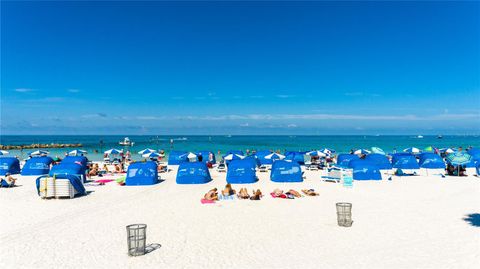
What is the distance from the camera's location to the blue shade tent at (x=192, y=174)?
2000 cm

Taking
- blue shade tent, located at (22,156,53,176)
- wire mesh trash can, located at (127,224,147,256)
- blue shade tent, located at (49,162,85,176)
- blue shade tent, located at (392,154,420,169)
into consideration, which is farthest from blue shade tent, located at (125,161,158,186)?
blue shade tent, located at (392,154,420,169)

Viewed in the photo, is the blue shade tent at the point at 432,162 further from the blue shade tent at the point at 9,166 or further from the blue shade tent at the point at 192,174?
the blue shade tent at the point at 9,166

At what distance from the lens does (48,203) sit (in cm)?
1431

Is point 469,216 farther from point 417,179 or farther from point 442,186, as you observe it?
point 417,179

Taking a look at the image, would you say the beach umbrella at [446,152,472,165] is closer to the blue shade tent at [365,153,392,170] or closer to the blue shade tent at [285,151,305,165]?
the blue shade tent at [365,153,392,170]

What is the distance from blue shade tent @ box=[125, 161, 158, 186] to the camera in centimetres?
1959

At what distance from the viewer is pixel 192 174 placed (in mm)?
20078

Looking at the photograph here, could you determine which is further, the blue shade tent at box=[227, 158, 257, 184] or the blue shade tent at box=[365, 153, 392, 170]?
the blue shade tent at box=[365, 153, 392, 170]

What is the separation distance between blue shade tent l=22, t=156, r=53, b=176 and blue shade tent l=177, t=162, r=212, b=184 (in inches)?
484

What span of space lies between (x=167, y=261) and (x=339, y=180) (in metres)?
15.2

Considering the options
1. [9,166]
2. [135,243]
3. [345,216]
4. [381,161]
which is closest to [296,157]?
[381,161]

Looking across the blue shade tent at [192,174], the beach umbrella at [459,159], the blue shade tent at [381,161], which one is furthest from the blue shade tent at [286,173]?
the beach umbrella at [459,159]

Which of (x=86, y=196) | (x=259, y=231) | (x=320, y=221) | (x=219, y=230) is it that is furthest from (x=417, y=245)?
(x=86, y=196)

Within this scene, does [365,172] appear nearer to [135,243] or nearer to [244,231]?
[244,231]
